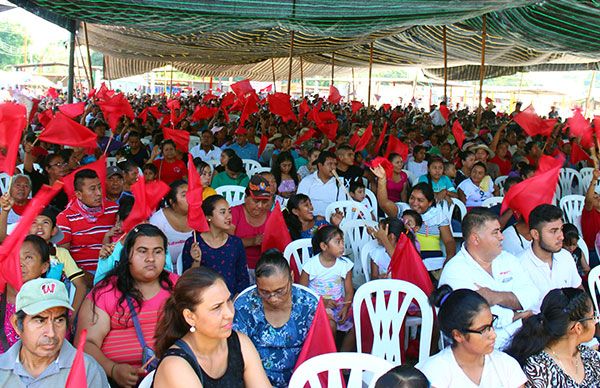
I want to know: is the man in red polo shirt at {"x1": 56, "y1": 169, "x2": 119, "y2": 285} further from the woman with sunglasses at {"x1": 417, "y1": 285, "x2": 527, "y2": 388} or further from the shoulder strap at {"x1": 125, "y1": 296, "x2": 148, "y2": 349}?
the woman with sunglasses at {"x1": 417, "y1": 285, "x2": 527, "y2": 388}

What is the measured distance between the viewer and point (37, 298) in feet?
7.55

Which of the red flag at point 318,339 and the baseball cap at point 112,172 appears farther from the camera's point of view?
the baseball cap at point 112,172

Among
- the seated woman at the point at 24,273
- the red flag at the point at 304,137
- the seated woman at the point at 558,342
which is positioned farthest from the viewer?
the red flag at the point at 304,137

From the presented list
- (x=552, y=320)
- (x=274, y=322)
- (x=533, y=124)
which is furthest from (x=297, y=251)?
(x=533, y=124)

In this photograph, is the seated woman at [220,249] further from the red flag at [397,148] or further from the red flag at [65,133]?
the red flag at [397,148]

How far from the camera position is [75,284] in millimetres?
3479

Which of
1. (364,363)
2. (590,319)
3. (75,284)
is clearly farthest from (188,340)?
(590,319)

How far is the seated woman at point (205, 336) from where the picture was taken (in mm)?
2191

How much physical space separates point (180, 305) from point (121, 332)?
81 centimetres

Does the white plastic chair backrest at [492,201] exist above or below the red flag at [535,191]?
below

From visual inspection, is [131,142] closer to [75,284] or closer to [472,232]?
[75,284]

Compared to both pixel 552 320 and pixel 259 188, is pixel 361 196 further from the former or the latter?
pixel 552 320

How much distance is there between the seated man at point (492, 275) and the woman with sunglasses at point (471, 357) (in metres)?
0.70

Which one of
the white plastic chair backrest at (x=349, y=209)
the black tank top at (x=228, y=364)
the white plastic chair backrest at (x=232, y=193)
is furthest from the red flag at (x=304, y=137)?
the black tank top at (x=228, y=364)
